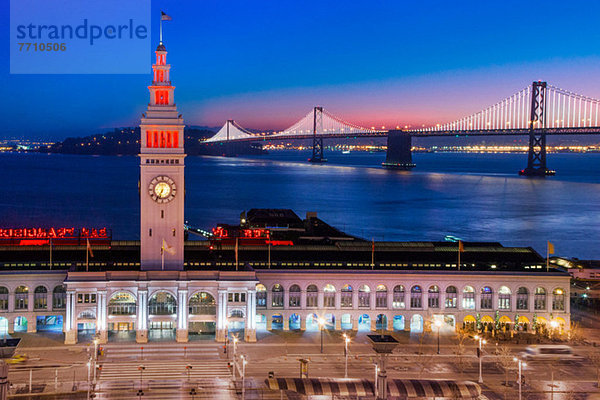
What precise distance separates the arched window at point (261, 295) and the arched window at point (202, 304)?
18.0 feet

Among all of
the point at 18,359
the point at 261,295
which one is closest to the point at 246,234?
the point at 261,295

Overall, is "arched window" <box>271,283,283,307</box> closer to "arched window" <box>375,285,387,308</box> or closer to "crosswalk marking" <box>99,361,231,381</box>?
"arched window" <box>375,285,387,308</box>

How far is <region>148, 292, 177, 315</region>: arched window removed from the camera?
7325cm

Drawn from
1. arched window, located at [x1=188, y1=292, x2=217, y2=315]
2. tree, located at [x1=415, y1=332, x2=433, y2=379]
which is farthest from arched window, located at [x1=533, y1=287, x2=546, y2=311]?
arched window, located at [x1=188, y1=292, x2=217, y2=315]

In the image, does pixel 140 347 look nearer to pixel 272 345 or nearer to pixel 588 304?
pixel 272 345

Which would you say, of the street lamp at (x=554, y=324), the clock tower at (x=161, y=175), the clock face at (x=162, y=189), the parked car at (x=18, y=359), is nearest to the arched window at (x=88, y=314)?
the clock tower at (x=161, y=175)

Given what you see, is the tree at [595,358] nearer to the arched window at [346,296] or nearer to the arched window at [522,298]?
the arched window at [522,298]

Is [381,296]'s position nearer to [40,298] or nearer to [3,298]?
[40,298]

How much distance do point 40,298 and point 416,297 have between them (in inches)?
1346

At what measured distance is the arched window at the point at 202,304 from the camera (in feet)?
241

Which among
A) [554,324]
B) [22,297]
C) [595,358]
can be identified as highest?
[22,297]

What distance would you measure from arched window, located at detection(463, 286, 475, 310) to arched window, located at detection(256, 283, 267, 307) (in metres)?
18.7

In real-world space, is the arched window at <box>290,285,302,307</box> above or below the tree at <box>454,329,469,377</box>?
above

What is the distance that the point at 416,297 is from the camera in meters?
79.2
